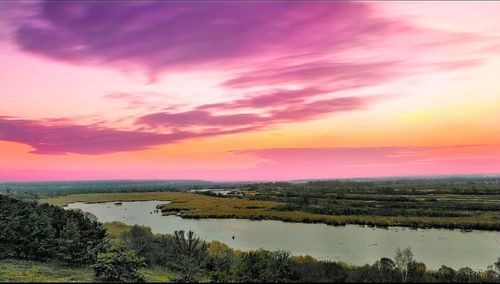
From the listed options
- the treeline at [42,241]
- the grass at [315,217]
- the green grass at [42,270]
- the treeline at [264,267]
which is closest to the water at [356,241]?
the grass at [315,217]

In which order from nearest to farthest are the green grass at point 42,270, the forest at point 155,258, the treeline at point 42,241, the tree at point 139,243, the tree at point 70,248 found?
the forest at point 155,258 → the green grass at point 42,270 → the tree at point 70,248 → the treeline at point 42,241 → the tree at point 139,243

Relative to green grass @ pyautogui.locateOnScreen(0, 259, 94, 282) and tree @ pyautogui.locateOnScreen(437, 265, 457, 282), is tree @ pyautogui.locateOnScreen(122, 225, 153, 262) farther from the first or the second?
tree @ pyautogui.locateOnScreen(437, 265, 457, 282)

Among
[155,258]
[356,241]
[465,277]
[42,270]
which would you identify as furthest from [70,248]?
[356,241]

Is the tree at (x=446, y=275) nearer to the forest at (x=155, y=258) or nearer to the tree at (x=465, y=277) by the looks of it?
the forest at (x=155, y=258)

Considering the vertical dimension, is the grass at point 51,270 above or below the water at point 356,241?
above

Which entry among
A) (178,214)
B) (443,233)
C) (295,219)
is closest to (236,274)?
(443,233)

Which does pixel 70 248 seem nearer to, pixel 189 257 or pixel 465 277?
pixel 189 257
